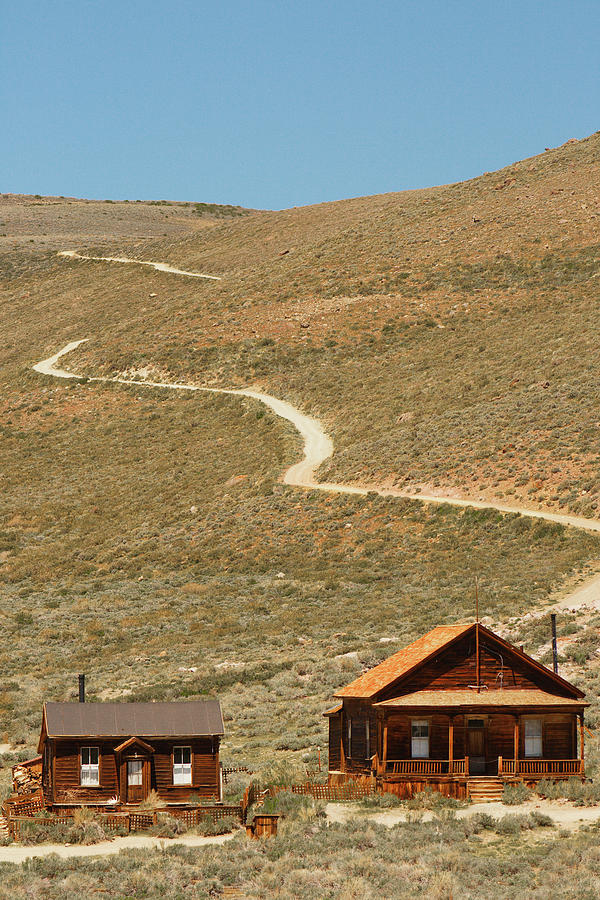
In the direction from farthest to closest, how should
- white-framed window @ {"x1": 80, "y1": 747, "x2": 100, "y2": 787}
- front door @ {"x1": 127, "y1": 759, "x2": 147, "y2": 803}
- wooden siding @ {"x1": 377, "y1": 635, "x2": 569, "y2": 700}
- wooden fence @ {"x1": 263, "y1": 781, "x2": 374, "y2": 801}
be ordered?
1. wooden siding @ {"x1": 377, "y1": 635, "x2": 569, "y2": 700}
2. wooden fence @ {"x1": 263, "y1": 781, "x2": 374, "y2": 801}
3. front door @ {"x1": 127, "y1": 759, "x2": 147, "y2": 803}
4. white-framed window @ {"x1": 80, "y1": 747, "x2": 100, "y2": 787}

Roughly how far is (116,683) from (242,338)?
5439 cm

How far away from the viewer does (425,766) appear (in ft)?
90.7

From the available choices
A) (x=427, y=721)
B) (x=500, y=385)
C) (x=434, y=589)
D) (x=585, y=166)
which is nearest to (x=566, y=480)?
(x=434, y=589)

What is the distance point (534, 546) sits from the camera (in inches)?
2035

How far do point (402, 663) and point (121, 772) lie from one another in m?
6.86

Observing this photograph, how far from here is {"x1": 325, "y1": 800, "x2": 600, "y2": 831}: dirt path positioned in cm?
2514

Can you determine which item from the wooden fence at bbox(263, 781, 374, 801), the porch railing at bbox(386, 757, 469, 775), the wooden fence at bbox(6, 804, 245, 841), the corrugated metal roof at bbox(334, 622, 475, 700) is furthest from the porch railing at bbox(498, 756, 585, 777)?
the wooden fence at bbox(6, 804, 245, 841)

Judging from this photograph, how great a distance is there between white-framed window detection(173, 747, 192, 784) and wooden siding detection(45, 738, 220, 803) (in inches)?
3.6

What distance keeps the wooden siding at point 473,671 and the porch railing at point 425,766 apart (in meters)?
1.66

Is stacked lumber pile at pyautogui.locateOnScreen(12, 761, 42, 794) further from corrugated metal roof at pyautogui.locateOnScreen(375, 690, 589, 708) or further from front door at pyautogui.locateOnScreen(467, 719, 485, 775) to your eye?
front door at pyautogui.locateOnScreen(467, 719, 485, 775)

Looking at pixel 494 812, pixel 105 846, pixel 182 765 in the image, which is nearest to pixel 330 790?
pixel 182 765

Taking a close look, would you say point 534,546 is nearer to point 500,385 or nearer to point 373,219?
point 500,385

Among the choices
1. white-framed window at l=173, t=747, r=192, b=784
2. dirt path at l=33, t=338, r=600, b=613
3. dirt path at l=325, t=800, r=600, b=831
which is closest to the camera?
dirt path at l=325, t=800, r=600, b=831

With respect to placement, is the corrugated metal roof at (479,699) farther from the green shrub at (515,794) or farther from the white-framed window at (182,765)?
the white-framed window at (182,765)
